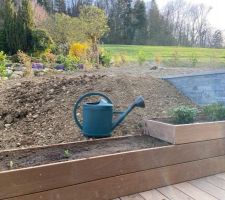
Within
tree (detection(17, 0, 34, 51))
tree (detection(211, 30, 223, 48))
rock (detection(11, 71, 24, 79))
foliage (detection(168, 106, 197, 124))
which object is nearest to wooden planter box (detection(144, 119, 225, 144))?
foliage (detection(168, 106, 197, 124))

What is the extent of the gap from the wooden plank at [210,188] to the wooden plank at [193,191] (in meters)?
0.04

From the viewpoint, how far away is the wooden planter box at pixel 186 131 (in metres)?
2.10

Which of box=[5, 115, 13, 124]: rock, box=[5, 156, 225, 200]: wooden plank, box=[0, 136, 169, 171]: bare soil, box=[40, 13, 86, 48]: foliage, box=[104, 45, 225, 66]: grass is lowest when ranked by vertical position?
box=[5, 156, 225, 200]: wooden plank

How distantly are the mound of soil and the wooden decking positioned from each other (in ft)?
2.41

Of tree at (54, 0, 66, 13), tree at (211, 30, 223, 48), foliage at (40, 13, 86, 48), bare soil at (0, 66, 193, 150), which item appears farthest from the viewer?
tree at (54, 0, 66, 13)

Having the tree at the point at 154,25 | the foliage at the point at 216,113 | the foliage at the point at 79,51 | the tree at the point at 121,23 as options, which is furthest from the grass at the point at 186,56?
the tree at the point at 121,23

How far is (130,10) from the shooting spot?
70.0ft

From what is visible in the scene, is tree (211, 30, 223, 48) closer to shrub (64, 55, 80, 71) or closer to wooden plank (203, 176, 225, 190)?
shrub (64, 55, 80, 71)

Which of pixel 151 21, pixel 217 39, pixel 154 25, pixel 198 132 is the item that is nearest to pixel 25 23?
pixel 198 132

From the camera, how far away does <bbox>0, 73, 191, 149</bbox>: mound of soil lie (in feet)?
8.76

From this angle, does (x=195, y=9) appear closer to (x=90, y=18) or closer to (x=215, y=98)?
(x=90, y=18)

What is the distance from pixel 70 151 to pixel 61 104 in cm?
135

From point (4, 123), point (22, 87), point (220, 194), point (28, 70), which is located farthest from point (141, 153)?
point (28, 70)

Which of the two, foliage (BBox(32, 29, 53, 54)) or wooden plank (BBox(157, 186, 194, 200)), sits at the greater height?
foliage (BBox(32, 29, 53, 54))
